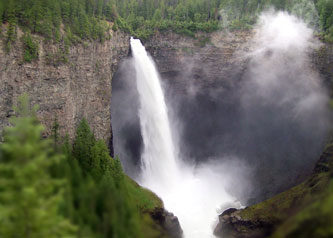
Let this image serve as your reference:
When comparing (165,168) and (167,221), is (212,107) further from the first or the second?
(167,221)

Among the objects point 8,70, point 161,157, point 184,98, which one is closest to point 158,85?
point 184,98

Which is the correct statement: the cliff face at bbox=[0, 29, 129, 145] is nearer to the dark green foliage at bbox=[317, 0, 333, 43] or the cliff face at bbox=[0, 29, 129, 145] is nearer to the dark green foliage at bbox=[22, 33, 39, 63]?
the dark green foliage at bbox=[22, 33, 39, 63]

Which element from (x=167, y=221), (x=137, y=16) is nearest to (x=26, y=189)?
(x=167, y=221)

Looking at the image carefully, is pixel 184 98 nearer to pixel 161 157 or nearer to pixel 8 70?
pixel 161 157

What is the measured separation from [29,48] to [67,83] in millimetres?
4406

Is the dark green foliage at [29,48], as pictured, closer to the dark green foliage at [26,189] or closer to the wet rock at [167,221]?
the dark green foliage at [26,189]

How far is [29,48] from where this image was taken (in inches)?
960

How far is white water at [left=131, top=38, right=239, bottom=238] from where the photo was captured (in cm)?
3559

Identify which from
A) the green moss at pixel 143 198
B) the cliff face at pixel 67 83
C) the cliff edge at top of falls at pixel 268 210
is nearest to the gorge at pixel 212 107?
the cliff face at pixel 67 83

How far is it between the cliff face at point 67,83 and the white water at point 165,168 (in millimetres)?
4143

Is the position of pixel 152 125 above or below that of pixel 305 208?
above

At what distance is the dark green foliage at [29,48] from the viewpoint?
2402 centimetres

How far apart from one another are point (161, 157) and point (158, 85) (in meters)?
8.29

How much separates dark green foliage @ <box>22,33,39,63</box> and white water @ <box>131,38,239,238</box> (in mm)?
14798
